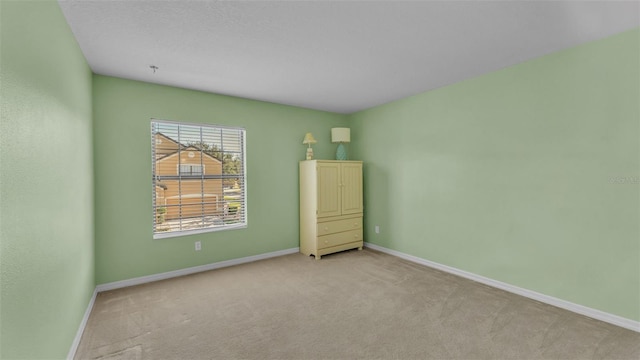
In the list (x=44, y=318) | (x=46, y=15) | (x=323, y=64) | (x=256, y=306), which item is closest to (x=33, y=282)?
(x=44, y=318)

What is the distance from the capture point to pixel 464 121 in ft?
11.1

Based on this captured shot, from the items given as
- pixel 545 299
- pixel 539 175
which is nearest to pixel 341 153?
pixel 539 175

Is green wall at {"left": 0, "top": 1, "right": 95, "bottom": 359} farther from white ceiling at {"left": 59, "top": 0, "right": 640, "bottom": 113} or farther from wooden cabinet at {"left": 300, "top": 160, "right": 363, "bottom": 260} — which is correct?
wooden cabinet at {"left": 300, "top": 160, "right": 363, "bottom": 260}

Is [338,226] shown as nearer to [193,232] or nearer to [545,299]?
[193,232]

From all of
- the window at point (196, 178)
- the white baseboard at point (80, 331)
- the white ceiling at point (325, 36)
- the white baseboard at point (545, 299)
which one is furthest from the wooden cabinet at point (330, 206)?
the white baseboard at point (80, 331)

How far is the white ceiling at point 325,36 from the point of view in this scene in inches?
75.4

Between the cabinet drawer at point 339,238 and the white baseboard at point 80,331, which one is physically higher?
the cabinet drawer at point 339,238

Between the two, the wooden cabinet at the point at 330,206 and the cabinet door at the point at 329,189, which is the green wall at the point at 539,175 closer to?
the wooden cabinet at the point at 330,206

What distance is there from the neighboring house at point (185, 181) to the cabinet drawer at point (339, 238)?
156cm

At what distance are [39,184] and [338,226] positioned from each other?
3.51 m

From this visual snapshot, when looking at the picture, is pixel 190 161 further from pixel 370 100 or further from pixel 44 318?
pixel 370 100

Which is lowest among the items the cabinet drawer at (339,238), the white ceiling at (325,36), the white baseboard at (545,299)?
the white baseboard at (545,299)

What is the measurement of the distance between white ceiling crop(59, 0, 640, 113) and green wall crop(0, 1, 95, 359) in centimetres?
42

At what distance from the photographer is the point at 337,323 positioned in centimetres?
238
